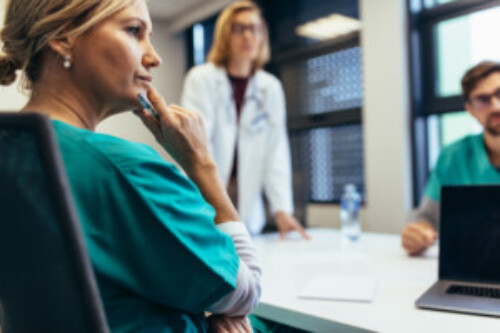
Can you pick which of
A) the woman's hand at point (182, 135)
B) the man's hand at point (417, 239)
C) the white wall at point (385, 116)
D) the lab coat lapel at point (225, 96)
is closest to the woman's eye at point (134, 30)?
the woman's hand at point (182, 135)

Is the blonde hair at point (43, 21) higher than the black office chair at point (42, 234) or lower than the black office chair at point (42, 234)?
higher

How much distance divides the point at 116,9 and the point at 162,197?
0.30 m

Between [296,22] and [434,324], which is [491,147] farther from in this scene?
[296,22]

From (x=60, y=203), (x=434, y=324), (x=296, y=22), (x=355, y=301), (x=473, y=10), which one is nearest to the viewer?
(x=60, y=203)

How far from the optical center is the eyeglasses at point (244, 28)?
1.92 metres

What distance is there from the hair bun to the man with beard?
1148mm

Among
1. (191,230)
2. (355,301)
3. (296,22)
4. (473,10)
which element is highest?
(296,22)

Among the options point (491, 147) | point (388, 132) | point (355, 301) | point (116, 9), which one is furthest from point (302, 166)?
point (116, 9)

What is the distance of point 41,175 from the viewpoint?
0.45 metres

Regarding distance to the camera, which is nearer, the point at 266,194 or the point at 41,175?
the point at 41,175

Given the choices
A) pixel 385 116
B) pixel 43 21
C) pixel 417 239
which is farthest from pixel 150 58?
pixel 385 116

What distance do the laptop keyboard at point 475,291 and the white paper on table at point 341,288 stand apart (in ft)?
0.53

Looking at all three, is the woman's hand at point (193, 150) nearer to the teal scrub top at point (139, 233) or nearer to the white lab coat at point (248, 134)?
the teal scrub top at point (139, 233)

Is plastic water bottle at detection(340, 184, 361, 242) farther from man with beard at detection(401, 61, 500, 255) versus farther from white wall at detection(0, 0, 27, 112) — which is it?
white wall at detection(0, 0, 27, 112)
